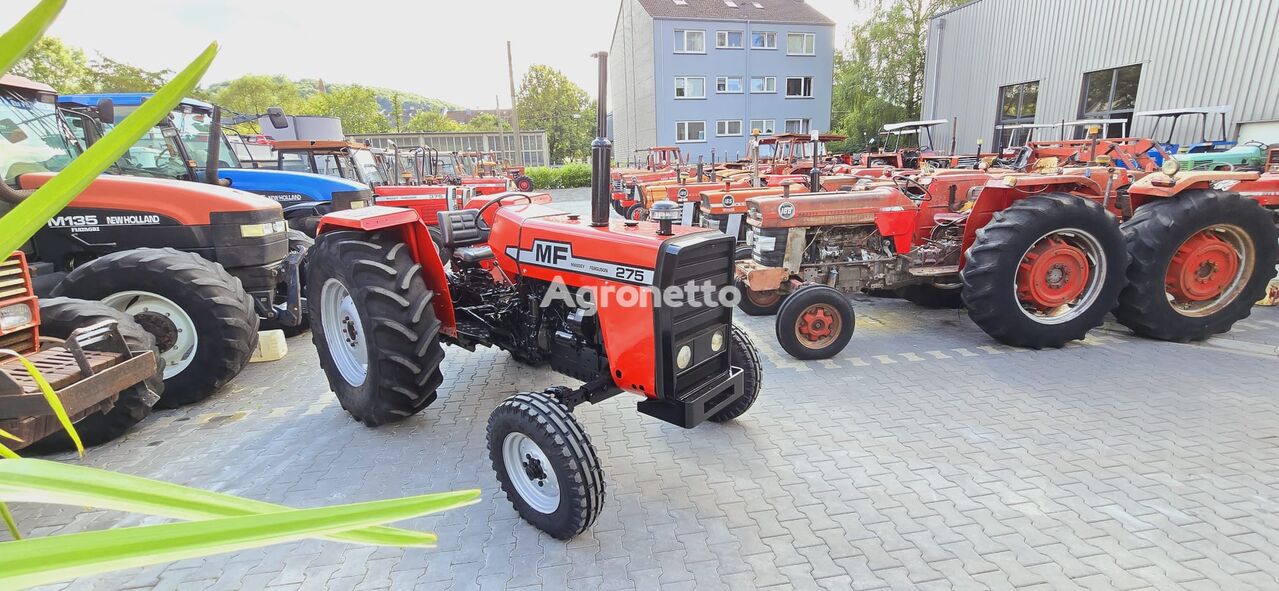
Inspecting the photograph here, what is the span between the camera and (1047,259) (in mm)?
4332

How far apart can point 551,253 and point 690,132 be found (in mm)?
24820

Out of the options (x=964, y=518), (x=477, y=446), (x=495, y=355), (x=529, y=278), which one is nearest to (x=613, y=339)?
(x=529, y=278)

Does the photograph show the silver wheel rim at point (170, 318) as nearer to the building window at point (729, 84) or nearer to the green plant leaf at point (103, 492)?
the green plant leaf at point (103, 492)

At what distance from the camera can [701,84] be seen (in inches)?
1024

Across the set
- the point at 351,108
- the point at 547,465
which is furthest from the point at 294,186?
the point at 351,108

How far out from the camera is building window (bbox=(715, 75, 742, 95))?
2622cm

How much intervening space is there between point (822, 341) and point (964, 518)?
2.00 m

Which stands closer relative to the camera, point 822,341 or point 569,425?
point 569,425

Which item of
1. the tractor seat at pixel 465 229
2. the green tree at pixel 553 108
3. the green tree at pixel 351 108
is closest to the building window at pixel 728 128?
the green tree at pixel 553 108

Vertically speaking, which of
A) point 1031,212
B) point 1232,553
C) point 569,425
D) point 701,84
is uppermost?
point 701,84

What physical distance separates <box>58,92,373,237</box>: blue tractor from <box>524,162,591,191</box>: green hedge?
19.8 m

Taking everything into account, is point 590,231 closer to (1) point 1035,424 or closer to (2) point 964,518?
(2) point 964,518

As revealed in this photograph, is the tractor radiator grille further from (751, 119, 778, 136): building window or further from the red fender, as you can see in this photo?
(751, 119, 778, 136): building window

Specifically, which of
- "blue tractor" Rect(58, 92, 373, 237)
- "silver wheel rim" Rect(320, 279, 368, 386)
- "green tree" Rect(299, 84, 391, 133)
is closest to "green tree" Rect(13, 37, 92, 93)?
"green tree" Rect(299, 84, 391, 133)
